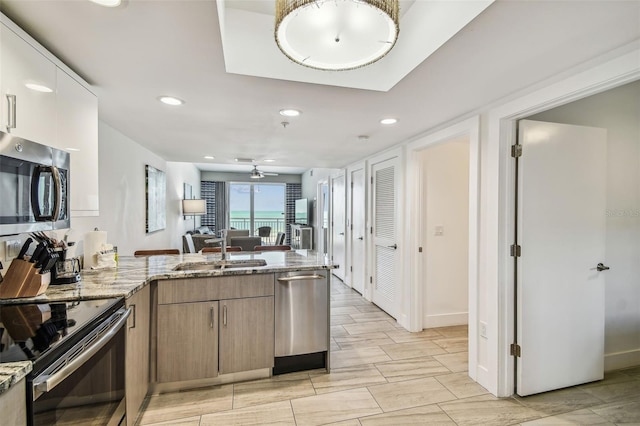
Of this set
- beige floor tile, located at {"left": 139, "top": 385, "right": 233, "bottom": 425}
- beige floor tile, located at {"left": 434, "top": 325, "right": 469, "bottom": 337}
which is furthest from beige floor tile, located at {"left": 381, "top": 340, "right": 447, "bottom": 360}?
beige floor tile, located at {"left": 139, "top": 385, "right": 233, "bottom": 425}

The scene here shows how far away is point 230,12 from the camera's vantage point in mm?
1727

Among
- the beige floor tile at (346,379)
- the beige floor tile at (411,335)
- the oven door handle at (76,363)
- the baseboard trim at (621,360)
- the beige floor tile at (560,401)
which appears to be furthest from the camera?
the beige floor tile at (411,335)

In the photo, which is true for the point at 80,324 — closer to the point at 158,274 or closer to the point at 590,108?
the point at 158,274

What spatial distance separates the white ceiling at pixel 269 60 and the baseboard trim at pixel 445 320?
220cm

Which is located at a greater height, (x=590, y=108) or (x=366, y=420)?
(x=590, y=108)

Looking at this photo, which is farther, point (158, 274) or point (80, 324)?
point (158, 274)

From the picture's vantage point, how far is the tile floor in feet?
6.39

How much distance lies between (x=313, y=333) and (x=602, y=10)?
101 inches

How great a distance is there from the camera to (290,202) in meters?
10.1

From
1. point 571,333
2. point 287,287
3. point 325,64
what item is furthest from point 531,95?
point 287,287

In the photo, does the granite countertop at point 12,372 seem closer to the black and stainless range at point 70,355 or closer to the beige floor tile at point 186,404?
the black and stainless range at point 70,355

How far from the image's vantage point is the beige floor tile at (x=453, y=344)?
9.73ft

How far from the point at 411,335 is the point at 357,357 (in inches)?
33.8

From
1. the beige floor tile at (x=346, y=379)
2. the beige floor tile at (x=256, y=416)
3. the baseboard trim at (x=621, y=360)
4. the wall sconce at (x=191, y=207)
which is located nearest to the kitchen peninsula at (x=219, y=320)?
the beige floor tile at (x=346, y=379)
